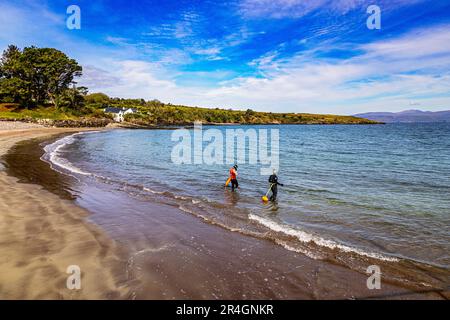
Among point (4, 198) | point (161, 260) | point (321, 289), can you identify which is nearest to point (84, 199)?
point (4, 198)

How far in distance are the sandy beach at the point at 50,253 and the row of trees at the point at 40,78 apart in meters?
79.9

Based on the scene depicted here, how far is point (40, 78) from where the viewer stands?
285ft

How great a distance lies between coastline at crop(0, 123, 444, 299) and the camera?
647 cm

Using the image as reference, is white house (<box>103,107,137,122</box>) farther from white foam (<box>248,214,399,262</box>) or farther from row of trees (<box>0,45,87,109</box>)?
white foam (<box>248,214,399,262</box>)

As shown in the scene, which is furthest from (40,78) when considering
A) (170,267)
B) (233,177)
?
(170,267)

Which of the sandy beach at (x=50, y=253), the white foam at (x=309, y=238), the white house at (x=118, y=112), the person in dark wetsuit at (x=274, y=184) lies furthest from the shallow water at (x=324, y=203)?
the white house at (x=118, y=112)

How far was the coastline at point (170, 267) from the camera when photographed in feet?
21.2

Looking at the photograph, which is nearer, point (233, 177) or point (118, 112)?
point (233, 177)

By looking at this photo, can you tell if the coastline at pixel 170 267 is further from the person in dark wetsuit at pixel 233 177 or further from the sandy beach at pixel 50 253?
the person in dark wetsuit at pixel 233 177

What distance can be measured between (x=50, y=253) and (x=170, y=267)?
3378 millimetres

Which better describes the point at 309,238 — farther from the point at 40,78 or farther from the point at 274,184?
the point at 40,78
